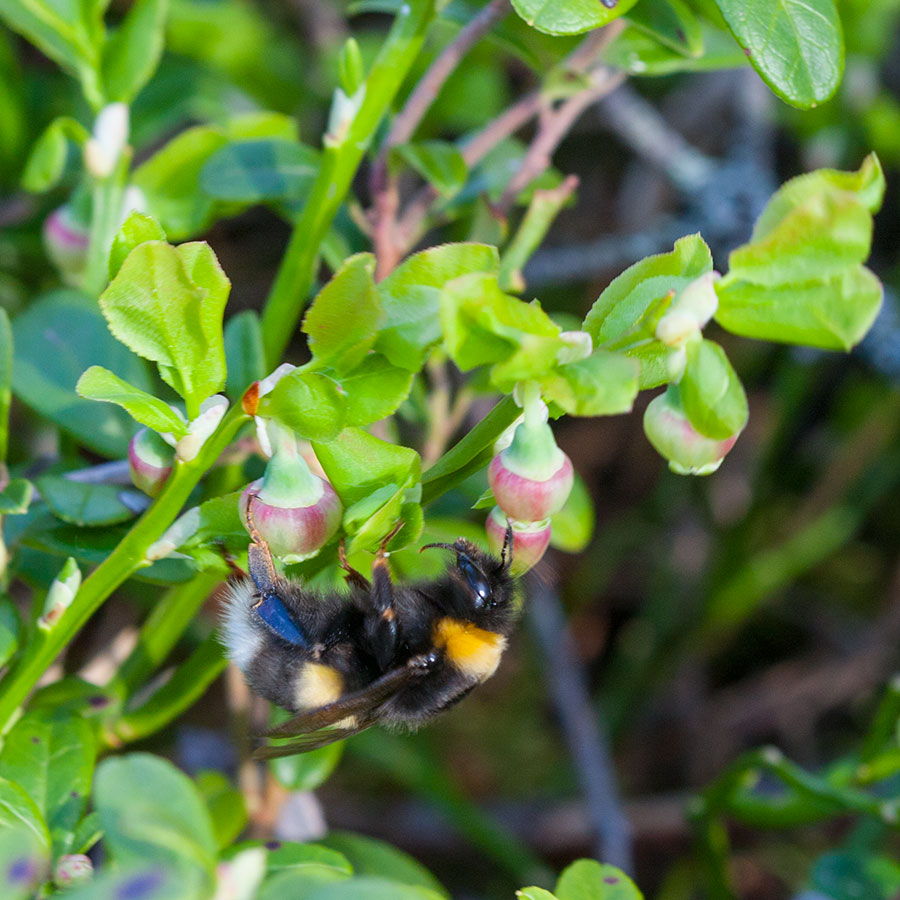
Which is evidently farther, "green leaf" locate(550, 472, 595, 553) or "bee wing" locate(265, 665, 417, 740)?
"green leaf" locate(550, 472, 595, 553)

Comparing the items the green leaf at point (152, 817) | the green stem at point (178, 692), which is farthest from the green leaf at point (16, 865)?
the green stem at point (178, 692)

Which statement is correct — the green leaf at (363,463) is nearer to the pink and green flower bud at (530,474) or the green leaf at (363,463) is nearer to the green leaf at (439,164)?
the pink and green flower bud at (530,474)

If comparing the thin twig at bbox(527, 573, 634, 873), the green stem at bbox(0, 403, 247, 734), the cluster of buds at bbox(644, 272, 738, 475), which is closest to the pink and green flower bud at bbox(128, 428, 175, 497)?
the green stem at bbox(0, 403, 247, 734)

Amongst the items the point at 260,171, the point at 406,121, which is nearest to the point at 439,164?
the point at 406,121

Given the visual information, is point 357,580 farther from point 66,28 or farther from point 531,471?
point 66,28

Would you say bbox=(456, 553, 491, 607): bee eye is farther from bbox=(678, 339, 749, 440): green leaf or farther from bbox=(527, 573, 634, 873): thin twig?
bbox=(527, 573, 634, 873): thin twig

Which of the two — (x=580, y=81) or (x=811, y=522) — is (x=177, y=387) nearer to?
(x=580, y=81)
